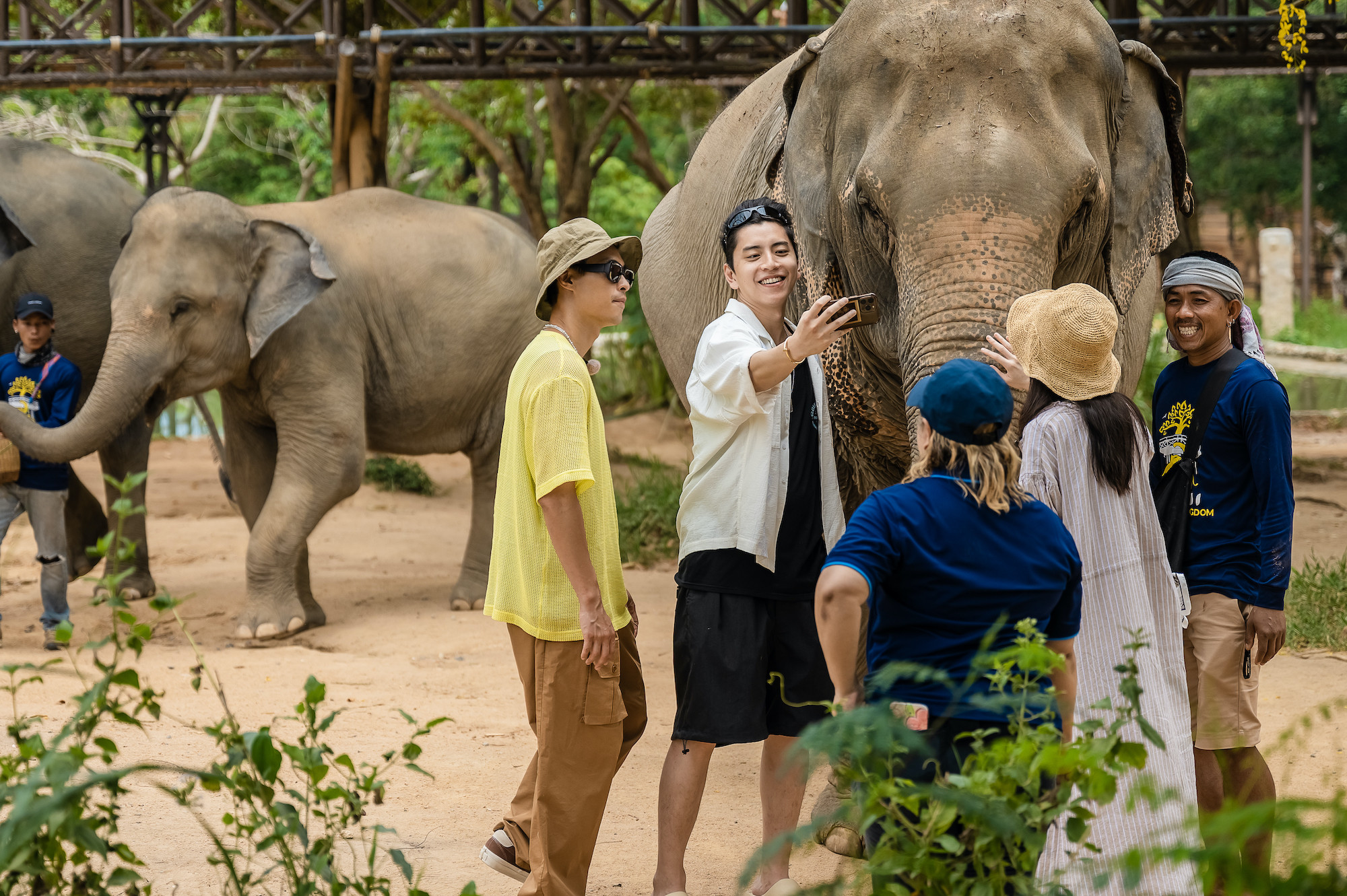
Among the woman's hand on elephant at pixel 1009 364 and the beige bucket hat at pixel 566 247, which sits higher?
the beige bucket hat at pixel 566 247

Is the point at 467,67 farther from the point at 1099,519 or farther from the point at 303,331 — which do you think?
the point at 1099,519

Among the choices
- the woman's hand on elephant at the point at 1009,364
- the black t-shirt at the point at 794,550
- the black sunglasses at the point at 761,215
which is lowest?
the black t-shirt at the point at 794,550

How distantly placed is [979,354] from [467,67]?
9.06 metres

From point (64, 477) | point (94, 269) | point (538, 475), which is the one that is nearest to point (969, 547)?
point (538, 475)

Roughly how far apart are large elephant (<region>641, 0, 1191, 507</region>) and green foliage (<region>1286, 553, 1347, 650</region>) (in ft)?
8.18

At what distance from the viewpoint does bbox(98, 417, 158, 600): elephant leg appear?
795cm

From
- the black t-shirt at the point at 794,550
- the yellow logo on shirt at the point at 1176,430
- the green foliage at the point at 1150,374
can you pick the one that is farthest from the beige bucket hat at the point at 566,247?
the green foliage at the point at 1150,374

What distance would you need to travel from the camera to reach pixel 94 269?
8.34 m

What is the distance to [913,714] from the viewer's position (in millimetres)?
2498

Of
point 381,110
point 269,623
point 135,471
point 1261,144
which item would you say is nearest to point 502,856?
point 269,623

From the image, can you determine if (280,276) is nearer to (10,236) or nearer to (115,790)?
(10,236)

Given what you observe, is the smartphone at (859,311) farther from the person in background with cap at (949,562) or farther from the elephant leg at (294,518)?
the elephant leg at (294,518)

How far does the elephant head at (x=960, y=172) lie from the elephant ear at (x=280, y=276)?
3463 millimetres

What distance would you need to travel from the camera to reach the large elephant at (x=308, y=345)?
689cm
